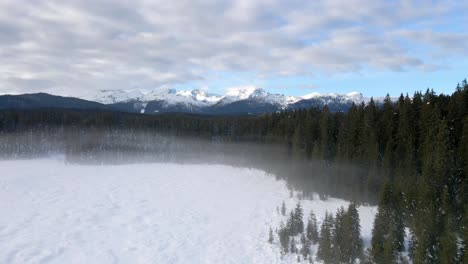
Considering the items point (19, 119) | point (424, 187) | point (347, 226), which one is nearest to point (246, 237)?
point (347, 226)

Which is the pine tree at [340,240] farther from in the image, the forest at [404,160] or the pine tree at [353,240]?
the forest at [404,160]

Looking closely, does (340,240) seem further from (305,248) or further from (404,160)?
(404,160)

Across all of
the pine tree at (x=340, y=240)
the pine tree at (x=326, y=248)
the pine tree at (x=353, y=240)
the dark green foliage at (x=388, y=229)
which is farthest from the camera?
the pine tree at (x=326, y=248)

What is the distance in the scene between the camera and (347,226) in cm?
2478

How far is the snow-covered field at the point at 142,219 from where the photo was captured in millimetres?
28062

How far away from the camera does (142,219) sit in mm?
38188

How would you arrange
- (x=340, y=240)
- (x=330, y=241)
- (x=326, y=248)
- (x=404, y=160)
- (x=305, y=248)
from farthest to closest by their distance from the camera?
(x=404, y=160) → (x=305, y=248) → (x=330, y=241) → (x=326, y=248) → (x=340, y=240)

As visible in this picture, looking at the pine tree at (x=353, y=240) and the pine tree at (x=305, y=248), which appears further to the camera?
the pine tree at (x=305, y=248)

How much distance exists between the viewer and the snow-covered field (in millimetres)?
28062

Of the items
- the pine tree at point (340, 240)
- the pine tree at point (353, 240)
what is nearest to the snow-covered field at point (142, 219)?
the pine tree at point (340, 240)

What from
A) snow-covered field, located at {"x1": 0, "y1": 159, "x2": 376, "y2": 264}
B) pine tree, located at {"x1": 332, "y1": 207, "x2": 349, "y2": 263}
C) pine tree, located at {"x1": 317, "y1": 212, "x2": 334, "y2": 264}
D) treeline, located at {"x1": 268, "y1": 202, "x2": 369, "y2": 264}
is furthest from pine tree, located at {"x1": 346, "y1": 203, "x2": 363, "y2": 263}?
snow-covered field, located at {"x1": 0, "y1": 159, "x2": 376, "y2": 264}

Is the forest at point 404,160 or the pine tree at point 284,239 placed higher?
the forest at point 404,160

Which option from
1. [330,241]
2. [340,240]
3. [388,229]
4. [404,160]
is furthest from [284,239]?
[404,160]

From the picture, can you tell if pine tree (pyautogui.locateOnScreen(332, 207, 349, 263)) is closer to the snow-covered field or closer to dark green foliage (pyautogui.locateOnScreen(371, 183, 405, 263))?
dark green foliage (pyautogui.locateOnScreen(371, 183, 405, 263))
